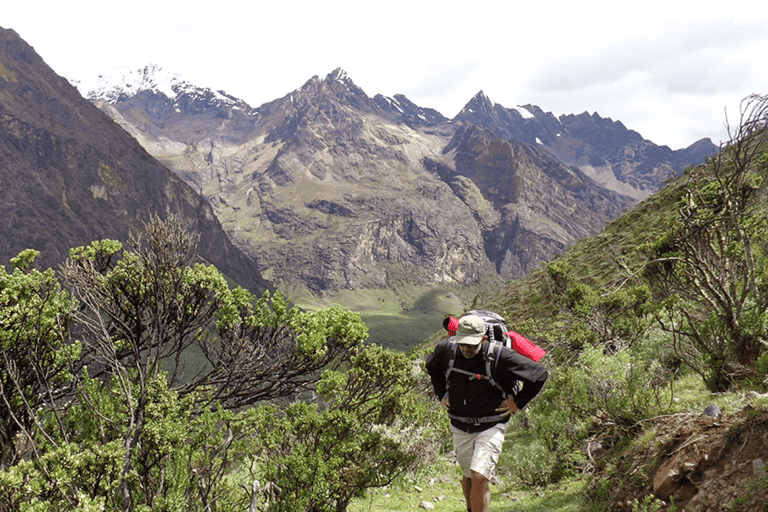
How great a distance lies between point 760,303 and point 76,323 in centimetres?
1323

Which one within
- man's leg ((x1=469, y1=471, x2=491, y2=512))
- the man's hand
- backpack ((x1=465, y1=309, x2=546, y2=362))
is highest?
backpack ((x1=465, y1=309, x2=546, y2=362))

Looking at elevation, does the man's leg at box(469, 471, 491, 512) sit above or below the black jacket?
below

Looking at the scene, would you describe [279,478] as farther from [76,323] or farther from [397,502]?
[397,502]

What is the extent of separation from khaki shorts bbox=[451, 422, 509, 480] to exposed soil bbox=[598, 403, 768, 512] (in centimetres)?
170

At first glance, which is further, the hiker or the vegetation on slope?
the vegetation on slope

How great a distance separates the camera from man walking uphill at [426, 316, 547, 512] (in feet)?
16.8

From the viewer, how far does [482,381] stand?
5355 mm

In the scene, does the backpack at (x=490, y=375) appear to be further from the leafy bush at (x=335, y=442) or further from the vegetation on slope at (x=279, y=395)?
the leafy bush at (x=335, y=442)

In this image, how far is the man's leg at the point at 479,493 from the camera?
5250 mm

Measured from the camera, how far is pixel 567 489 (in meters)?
8.74

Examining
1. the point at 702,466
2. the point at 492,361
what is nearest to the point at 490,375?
the point at 492,361

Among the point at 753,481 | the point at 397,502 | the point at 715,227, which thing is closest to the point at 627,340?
the point at 715,227

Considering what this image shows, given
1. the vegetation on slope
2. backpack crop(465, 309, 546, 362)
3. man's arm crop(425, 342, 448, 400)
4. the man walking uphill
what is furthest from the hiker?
the vegetation on slope

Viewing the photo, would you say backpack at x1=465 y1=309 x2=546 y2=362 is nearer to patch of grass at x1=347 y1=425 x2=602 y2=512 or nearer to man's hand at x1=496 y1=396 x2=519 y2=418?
man's hand at x1=496 y1=396 x2=519 y2=418
